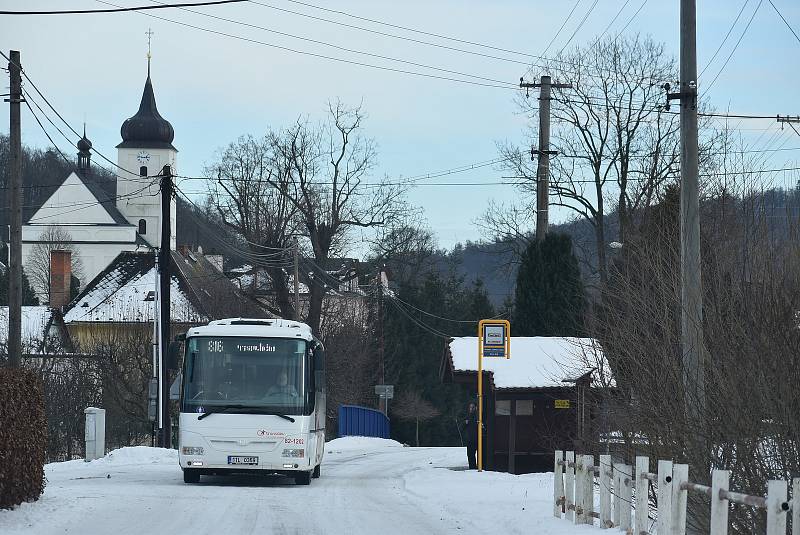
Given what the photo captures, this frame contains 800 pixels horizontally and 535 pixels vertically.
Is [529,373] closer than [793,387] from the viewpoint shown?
No

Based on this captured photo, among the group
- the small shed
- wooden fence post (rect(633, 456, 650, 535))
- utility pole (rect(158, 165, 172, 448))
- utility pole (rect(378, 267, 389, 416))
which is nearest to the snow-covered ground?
wooden fence post (rect(633, 456, 650, 535))

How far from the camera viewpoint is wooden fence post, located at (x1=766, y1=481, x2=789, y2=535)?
26.2 ft

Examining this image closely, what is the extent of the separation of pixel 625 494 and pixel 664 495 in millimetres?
1865

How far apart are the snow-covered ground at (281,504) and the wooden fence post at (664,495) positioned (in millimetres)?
2630

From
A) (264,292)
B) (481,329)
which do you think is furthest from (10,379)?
(264,292)

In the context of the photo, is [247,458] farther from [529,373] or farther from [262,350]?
[529,373]

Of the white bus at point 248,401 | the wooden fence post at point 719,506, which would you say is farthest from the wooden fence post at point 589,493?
the white bus at point 248,401

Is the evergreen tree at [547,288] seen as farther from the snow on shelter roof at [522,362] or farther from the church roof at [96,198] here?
the church roof at [96,198]

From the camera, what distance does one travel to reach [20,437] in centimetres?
1484

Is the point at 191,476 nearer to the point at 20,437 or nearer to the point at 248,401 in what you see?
the point at 248,401

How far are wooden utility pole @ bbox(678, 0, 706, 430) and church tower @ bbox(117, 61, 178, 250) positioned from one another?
327ft

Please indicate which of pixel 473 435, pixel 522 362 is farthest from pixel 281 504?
pixel 522 362

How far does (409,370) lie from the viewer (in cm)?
7806

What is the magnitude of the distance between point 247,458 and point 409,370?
57.5 m
